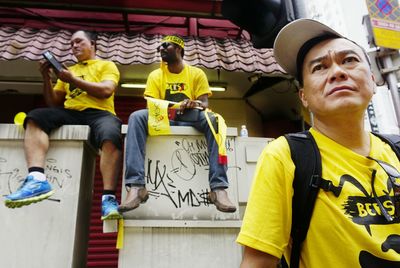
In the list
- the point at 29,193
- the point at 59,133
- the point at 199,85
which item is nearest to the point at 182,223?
the point at 29,193

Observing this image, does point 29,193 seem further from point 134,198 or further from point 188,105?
point 188,105

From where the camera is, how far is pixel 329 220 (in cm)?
123

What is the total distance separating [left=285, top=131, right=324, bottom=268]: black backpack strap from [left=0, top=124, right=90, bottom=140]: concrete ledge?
→ 8.20 feet

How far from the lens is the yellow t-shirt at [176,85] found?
3778 mm

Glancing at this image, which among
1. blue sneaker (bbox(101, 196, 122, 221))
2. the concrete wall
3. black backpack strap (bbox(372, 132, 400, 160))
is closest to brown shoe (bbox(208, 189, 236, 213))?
the concrete wall

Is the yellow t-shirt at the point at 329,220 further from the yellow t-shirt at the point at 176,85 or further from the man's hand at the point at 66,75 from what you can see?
the man's hand at the point at 66,75

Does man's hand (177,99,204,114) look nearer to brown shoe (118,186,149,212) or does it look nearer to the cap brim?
brown shoe (118,186,149,212)

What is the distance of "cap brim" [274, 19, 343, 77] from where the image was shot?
1.67 metres

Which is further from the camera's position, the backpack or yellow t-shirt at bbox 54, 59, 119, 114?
yellow t-shirt at bbox 54, 59, 119, 114

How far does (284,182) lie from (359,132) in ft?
1.89

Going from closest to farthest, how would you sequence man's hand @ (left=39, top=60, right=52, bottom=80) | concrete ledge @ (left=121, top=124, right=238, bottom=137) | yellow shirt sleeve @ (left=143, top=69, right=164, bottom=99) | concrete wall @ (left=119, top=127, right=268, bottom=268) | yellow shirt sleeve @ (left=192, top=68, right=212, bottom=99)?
concrete wall @ (left=119, top=127, right=268, bottom=268) < concrete ledge @ (left=121, top=124, right=238, bottom=137) < man's hand @ (left=39, top=60, right=52, bottom=80) < yellow shirt sleeve @ (left=143, top=69, right=164, bottom=99) < yellow shirt sleeve @ (left=192, top=68, right=212, bottom=99)

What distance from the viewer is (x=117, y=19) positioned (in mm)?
6977

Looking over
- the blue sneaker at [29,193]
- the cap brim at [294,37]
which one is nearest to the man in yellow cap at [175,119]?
the blue sneaker at [29,193]

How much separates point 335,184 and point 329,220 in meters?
0.16
